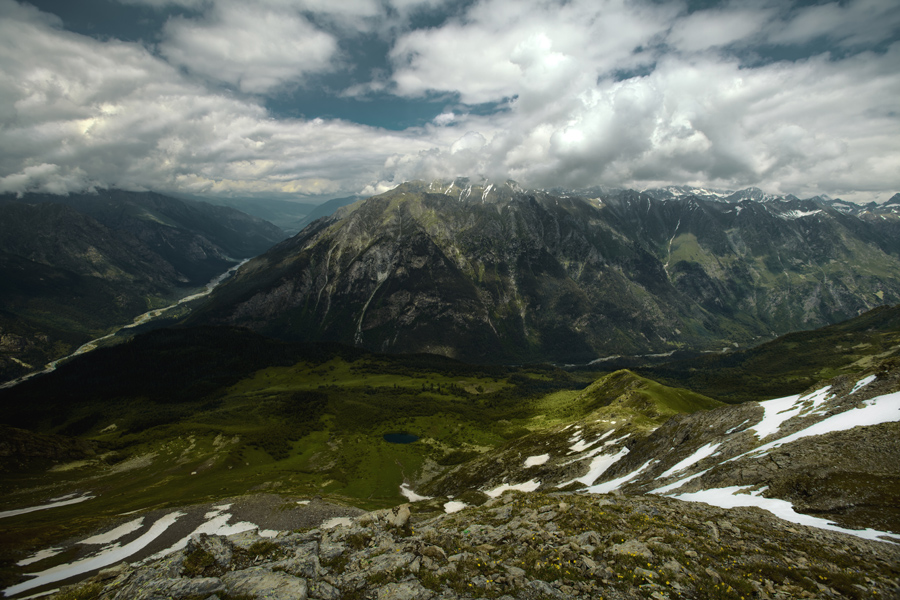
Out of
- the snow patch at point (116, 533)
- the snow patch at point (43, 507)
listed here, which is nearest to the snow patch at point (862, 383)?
the snow patch at point (116, 533)

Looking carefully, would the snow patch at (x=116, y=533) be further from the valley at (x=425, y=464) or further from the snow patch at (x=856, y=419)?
the snow patch at (x=856, y=419)

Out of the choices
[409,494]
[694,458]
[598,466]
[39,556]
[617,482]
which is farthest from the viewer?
[409,494]

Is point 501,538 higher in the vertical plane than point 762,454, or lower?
higher

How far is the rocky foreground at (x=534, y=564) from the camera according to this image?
1908cm

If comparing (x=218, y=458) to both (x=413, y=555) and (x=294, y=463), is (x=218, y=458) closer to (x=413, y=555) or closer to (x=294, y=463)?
(x=294, y=463)

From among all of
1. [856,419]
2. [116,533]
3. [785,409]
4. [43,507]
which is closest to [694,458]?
[856,419]

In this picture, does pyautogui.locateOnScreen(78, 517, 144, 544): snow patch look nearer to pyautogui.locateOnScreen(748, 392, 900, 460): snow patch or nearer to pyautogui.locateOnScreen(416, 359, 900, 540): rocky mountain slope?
pyautogui.locateOnScreen(416, 359, 900, 540): rocky mountain slope

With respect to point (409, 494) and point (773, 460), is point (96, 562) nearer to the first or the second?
point (409, 494)

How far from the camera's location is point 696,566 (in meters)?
21.1

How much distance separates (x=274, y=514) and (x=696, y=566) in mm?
64849

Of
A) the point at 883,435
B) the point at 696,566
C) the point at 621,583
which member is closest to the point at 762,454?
the point at 883,435

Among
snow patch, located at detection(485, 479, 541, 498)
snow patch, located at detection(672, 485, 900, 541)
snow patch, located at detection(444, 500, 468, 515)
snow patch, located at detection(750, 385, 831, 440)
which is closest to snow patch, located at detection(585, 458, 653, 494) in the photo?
snow patch, located at detection(485, 479, 541, 498)

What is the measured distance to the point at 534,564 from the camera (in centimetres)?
2166

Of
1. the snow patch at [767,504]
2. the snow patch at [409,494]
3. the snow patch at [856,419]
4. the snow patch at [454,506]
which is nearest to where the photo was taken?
the snow patch at [767,504]
